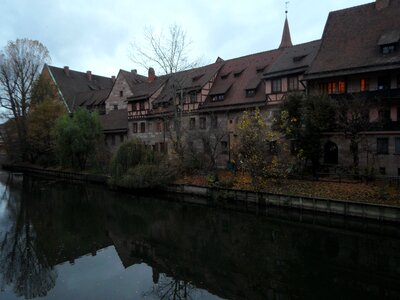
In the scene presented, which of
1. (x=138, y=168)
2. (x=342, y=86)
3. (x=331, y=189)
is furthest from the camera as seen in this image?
(x=138, y=168)

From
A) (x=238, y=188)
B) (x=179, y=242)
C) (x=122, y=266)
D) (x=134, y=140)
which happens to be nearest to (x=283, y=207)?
(x=238, y=188)

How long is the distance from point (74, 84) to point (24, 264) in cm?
4773

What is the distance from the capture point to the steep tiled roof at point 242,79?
29.3 metres

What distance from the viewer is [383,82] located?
21922 millimetres

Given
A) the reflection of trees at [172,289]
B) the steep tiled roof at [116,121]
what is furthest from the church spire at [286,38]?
the reflection of trees at [172,289]

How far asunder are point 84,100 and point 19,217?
114 feet

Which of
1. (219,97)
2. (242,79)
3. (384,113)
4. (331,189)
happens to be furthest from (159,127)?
(384,113)

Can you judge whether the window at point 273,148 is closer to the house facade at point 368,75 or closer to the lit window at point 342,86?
the house facade at point 368,75

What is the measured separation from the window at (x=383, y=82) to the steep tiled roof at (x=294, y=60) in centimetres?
540

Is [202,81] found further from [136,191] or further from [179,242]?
[179,242]

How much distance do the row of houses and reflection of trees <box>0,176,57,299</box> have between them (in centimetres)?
1370

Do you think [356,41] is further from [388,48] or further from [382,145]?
[382,145]

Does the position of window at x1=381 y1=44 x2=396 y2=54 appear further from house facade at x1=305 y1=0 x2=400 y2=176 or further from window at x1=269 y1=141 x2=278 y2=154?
window at x1=269 y1=141 x2=278 y2=154

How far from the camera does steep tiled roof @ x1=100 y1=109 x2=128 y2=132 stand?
40912 millimetres
